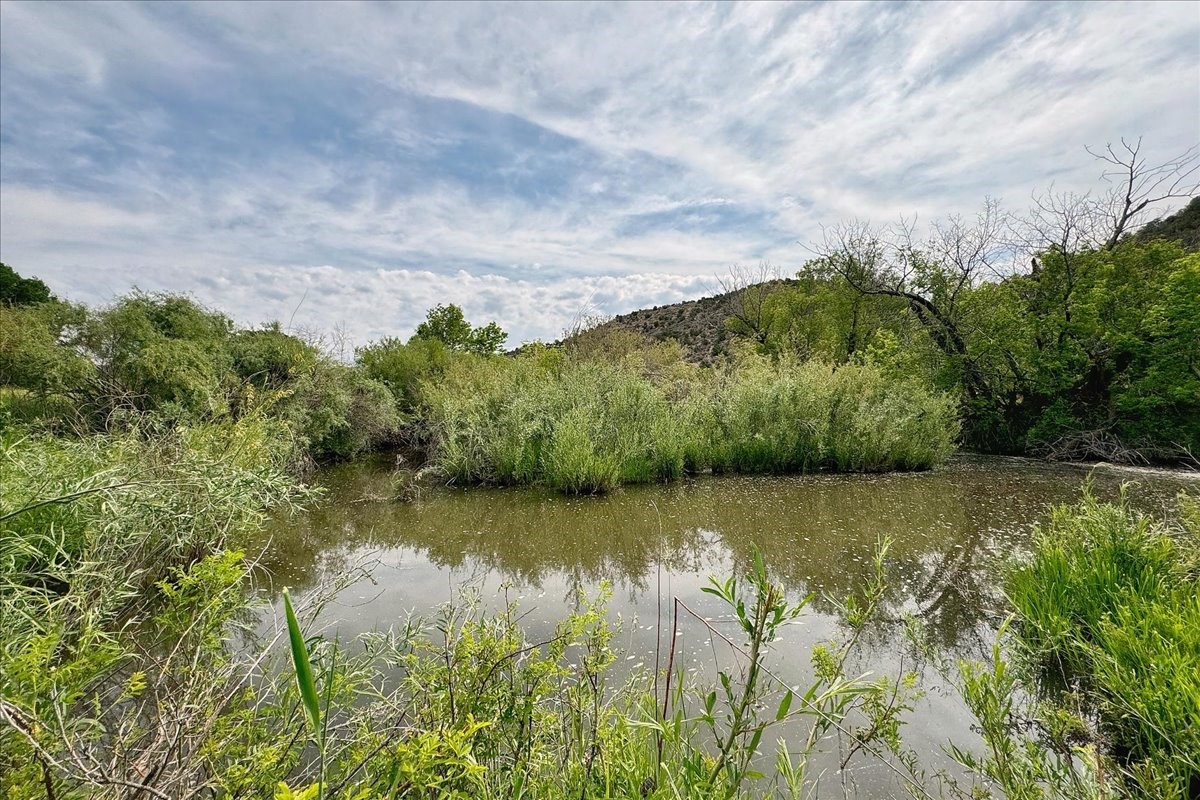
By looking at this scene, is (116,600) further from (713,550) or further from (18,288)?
(18,288)

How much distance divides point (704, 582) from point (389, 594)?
2.96m

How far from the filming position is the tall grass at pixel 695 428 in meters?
9.38

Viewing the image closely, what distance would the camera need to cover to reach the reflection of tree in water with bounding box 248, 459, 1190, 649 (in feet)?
16.1

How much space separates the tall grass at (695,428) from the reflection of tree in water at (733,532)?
527mm

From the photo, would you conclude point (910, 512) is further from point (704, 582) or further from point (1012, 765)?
point (1012, 765)

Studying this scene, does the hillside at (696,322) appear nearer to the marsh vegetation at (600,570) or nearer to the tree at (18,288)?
the marsh vegetation at (600,570)

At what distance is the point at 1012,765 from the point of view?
188 cm

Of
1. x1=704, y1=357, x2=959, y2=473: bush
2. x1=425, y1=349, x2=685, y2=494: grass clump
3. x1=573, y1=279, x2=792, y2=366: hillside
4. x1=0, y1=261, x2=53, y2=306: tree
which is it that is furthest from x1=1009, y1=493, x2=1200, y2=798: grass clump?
x1=0, y1=261, x2=53, y2=306: tree

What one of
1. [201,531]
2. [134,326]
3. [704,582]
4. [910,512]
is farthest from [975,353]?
[134,326]

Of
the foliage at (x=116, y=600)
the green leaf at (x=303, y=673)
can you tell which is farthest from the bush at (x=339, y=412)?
the green leaf at (x=303, y=673)

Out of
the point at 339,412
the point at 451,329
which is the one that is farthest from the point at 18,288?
the point at 339,412

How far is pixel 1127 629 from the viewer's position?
8.36 ft

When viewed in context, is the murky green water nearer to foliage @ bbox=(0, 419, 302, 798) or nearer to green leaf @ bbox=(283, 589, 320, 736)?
foliage @ bbox=(0, 419, 302, 798)

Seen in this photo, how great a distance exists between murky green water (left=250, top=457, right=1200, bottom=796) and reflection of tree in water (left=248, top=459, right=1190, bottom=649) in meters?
0.03
